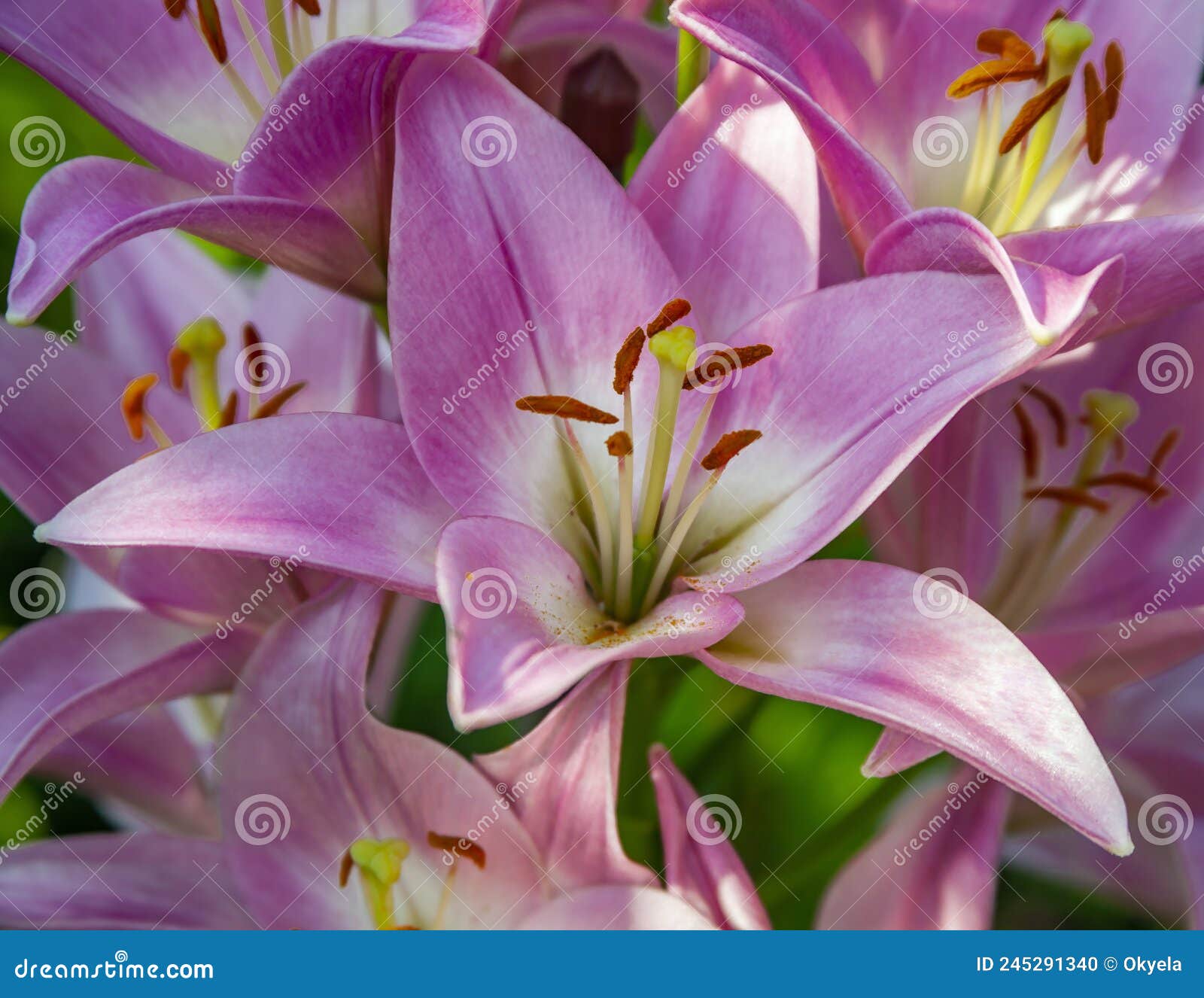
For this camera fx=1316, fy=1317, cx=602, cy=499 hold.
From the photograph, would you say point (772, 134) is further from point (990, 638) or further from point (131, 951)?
point (131, 951)

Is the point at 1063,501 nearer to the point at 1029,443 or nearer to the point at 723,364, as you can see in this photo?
the point at 1029,443

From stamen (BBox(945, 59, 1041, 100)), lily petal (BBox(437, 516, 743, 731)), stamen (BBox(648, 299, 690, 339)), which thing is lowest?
lily petal (BBox(437, 516, 743, 731))

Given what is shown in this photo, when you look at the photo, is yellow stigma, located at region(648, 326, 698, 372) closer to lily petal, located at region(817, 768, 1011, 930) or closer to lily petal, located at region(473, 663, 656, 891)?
lily petal, located at region(473, 663, 656, 891)

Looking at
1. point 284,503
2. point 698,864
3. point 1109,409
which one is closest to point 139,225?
point 284,503

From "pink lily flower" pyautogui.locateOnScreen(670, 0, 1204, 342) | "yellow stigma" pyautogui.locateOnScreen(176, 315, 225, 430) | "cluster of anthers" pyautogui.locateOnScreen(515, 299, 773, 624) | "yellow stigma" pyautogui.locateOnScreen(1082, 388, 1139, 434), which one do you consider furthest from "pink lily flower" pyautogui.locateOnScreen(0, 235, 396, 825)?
"yellow stigma" pyautogui.locateOnScreen(1082, 388, 1139, 434)

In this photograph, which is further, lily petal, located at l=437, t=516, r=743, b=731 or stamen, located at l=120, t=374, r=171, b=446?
stamen, located at l=120, t=374, r=171, b=446

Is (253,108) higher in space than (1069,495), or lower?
higher

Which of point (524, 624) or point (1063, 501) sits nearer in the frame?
point (524, 624)
